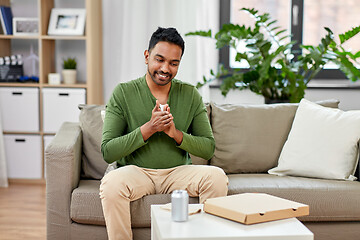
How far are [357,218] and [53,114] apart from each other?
7.95 feet

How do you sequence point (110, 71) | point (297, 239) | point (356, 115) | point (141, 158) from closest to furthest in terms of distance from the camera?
1. point (297, 239)
2. point (141, 158)
3. point (356, 115)
4. point (110, 71)

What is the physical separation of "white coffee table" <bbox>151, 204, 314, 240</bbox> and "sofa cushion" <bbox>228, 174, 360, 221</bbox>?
2.43 feet

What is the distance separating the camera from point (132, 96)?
2.47m

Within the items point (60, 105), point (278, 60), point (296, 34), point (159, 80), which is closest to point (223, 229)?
point (159, 80)

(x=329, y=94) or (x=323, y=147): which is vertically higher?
(x=329, y=94)

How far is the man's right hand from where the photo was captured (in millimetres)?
2256

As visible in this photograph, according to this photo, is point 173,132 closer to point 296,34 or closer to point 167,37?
point 167,37

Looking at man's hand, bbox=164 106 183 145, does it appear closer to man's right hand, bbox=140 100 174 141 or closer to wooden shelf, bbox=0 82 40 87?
man's right hand, bbox=140 100 174 141

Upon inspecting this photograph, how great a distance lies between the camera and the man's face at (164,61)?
93.8 inches

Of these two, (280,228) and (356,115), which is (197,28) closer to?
(356,115)

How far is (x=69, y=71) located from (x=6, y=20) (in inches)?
24.6

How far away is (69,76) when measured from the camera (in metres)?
4.18

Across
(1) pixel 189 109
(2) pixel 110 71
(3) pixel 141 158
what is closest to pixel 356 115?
(1) pixel 189 109

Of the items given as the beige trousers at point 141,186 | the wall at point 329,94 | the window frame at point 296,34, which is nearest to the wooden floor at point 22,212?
the beige trousers at point 141,186
